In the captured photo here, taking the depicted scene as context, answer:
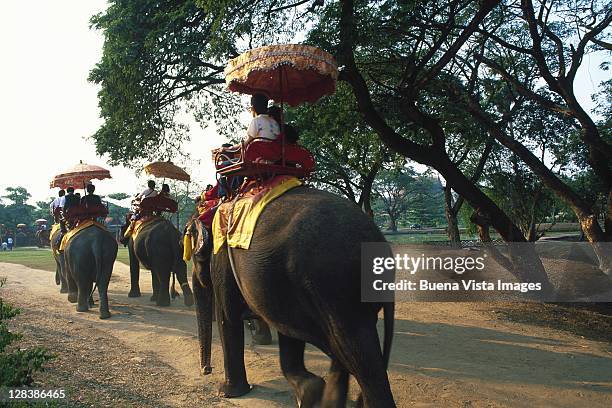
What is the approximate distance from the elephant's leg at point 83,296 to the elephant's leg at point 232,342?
5.81 meters

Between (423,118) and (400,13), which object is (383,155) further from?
(400,13)

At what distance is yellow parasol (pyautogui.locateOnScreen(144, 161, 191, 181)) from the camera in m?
11.7

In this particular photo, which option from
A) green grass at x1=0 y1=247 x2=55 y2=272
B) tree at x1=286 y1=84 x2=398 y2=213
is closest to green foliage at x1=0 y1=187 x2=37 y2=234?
green grass at x1=0 y1=247 x2=55 y2=272

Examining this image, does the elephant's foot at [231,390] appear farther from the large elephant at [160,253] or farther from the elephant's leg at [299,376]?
the large elephant at [160,253]

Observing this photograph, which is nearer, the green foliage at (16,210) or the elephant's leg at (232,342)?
the elephant's leg at (232,342)

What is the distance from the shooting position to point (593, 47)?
37.7 feet

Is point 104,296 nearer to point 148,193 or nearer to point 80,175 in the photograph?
point 148,193

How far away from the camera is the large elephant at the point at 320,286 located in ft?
11.3

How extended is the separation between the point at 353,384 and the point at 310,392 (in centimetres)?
115

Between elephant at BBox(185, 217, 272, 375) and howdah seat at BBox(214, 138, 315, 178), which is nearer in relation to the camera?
howdah seat at BBox(214, 138, 315, 178)

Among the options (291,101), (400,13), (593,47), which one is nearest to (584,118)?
(593,47)

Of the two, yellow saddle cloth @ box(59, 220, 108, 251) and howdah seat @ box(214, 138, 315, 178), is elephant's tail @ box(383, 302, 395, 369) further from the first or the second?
yellow saddle cloth @ box(59, 220, 108, 251)

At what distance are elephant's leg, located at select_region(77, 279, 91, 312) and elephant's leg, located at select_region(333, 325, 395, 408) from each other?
310 inches

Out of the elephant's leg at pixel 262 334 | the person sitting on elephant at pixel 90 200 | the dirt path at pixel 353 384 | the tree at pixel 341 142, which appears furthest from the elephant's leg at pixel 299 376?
the person sitting on elephant at pixel 90 200
